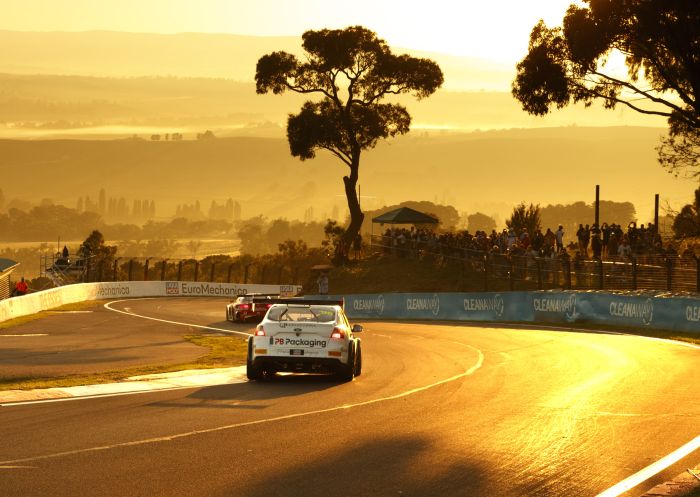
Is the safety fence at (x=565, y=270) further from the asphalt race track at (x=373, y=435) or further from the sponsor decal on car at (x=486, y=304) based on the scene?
the asphalt race track at (x=373, y=435)

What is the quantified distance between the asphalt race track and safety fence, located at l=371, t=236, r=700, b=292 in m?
18.1

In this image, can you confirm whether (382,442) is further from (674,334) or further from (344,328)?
(674,334)

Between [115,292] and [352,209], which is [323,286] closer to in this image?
[352,209]

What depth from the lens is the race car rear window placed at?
20.4m

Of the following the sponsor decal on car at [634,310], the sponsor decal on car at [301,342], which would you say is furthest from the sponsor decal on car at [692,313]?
the sponsor decal on car at [301,342]

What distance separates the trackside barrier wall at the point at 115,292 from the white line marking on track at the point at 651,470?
119ft

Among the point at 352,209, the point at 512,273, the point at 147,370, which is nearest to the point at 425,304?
the point at 512,273

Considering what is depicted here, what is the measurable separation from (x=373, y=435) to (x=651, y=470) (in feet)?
11.3

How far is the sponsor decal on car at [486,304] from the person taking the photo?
4594cm

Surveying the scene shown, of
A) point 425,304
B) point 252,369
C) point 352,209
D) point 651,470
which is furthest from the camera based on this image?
point 352,209

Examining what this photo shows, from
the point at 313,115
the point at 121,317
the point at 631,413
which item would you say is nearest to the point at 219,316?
the point at 121,317

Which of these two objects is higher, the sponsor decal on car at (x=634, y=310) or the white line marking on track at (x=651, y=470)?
the sponsor decal on car at (x=634, y=310)

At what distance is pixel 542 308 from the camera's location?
1718 inches

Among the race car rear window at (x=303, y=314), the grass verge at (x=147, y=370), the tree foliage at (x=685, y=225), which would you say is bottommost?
the grass verge at (x=147, y=370)
